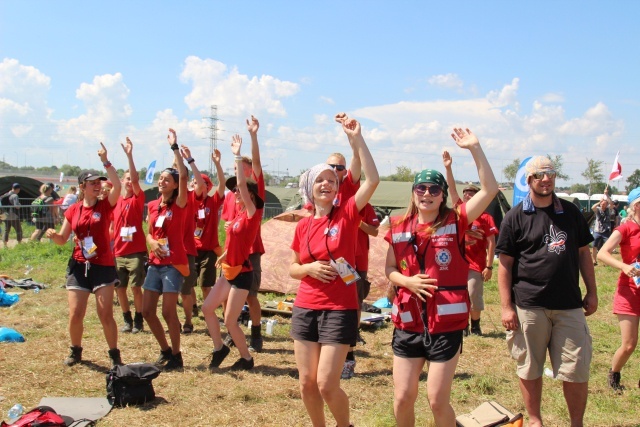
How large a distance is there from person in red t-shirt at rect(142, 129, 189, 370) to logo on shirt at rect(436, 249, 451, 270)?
322cm

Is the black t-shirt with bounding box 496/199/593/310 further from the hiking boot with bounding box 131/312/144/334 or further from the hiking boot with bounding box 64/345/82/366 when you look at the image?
the hiking boot with bounding box 131/312/144/334

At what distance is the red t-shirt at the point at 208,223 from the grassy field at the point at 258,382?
1.14 metres

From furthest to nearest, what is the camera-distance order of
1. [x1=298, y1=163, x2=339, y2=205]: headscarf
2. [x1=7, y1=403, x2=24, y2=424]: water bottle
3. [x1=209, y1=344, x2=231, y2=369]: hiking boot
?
[x1=209, y1=344, x2=231, y2=369]: hiking boot → [x1=7, y1=403, x2=24, y2=424]: water bottle → [x1=298, y1=163, x2=339, y2=205]: headscarf

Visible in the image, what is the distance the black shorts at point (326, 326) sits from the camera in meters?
3.84

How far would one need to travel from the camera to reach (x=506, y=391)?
5551mm

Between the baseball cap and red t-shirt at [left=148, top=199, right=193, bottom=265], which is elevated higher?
the baseball cap

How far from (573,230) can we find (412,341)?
1489 millimetres

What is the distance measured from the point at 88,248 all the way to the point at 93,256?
3.7 inches

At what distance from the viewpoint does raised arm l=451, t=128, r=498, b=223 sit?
3570 millimetres

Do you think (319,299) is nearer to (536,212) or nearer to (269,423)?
(269,423)

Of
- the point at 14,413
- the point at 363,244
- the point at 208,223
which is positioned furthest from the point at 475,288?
the point at 14,413

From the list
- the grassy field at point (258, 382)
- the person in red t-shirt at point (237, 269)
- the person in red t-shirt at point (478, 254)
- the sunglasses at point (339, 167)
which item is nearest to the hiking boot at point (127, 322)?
the grassy field at point (258, 382)

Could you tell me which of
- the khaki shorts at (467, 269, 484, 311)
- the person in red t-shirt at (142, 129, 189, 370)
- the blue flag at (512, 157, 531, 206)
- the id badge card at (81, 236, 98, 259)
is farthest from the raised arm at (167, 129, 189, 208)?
the blue flag at (512, 157, 531, 206)

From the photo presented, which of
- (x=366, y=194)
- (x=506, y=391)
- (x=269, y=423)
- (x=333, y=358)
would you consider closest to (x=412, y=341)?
(x=333, y=358)
